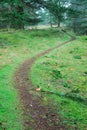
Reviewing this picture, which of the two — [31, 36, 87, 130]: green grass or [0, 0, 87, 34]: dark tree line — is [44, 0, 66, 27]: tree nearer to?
[0, 0, 87, 34]: dark tree line

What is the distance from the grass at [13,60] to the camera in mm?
10857

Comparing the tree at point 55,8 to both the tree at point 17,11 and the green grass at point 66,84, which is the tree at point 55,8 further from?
the green grass at point 66,84

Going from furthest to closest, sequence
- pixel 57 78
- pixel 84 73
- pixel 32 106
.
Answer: pixel 84 73, pixel 57 78, pixel 32 106

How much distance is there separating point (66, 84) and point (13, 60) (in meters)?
7.64

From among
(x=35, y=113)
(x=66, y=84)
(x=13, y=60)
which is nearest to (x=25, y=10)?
(x=13, y=60)

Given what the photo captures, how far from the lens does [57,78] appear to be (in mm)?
17078

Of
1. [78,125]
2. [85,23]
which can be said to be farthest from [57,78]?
[85,23]

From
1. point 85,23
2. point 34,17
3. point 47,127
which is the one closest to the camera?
point 47,127

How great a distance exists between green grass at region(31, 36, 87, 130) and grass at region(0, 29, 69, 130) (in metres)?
1.69

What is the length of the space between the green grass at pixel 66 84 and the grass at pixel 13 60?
66.4 inches

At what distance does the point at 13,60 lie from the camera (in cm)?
2212

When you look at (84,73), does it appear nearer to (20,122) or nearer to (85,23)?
(20,122)

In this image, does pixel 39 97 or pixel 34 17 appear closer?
pixel 39 97

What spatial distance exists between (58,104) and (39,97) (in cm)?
123
